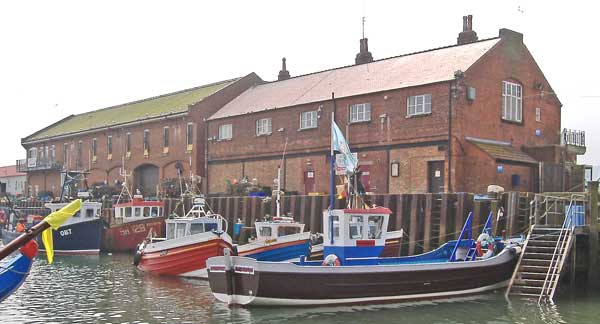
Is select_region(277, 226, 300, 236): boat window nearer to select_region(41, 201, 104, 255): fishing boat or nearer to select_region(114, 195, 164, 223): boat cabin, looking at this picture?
select_region(114, 195, 164, 223): boat cabin

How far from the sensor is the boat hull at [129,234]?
36.1m

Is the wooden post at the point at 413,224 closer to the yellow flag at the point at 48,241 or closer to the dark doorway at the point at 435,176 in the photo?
the dark doorway at the point at 435,176

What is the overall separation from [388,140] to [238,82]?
19877mm

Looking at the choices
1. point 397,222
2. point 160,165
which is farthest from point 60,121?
point 397,222

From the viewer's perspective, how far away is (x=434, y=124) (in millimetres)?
32062

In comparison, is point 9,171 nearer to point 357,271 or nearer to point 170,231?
point 170,231

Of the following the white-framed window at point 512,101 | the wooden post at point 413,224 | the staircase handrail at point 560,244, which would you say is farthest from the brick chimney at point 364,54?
the staircase handrail at point 560,244

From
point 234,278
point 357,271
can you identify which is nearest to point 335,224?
point 357,271

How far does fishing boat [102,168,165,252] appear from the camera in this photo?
3619 cm

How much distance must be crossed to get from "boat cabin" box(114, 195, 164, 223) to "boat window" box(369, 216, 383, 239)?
62.1 ft

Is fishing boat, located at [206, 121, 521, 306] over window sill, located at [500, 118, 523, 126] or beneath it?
beneath

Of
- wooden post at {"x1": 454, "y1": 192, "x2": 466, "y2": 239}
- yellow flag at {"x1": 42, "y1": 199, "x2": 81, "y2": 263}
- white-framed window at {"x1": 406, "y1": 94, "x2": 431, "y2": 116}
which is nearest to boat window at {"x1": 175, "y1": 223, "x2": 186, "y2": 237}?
wooden post at {"x1": 454, "y1": 192, "x2": 466, "y2": 239}

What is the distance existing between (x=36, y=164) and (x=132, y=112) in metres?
13.9

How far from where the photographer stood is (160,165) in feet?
165
